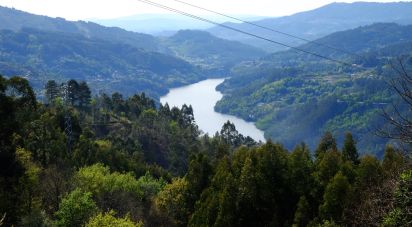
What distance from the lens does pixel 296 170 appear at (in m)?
36.5

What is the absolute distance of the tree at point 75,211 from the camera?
26.8 metres

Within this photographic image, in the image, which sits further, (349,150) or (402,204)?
(349,150)

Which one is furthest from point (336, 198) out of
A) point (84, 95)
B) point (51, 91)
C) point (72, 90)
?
point (51, 91)

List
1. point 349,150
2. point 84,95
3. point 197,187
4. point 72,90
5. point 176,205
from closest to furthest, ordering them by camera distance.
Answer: point 176,205 → point 349,150 → point 197,187 → point 72,90 → point 84,95

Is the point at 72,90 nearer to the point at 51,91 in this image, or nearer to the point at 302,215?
the point at 51,91

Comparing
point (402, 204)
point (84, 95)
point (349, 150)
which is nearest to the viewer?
point (402, 204)

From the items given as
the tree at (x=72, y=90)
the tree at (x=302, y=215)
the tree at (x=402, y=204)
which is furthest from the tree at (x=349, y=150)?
the tree at (x=72, y=90)

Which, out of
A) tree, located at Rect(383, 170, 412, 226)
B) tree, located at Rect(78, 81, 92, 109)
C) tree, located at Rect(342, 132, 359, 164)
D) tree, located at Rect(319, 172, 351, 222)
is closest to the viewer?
tree, located at Rect(383, 170, 412, 226)

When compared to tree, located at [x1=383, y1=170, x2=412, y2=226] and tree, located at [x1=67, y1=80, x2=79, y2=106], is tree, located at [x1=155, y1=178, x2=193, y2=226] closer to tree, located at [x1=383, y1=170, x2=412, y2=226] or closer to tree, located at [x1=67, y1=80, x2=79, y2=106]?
tree, located at [x1=383, y1=170, x2=412, y2=226]

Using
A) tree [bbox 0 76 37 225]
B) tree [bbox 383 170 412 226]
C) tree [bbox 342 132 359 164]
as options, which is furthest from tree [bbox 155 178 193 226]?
tree [bbox 383 170 412 226]

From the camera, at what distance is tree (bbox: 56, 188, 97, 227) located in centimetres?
2680

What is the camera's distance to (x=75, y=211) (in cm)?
2688

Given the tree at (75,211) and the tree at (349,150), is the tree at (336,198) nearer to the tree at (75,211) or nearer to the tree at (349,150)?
the tree at (349,150)

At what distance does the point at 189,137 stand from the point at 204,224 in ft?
196
